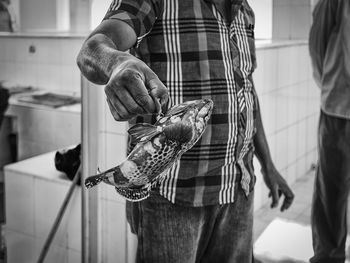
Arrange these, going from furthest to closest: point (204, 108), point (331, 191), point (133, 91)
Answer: point (331, 191) → point (204, 108) → point (133, 91)

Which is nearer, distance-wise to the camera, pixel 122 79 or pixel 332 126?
pixel 122 79

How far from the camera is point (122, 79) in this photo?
2.12 feet

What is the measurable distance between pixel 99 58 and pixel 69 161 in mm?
983

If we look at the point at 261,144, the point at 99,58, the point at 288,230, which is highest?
the point at 99,58

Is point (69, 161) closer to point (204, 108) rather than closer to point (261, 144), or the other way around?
point (261, 144)

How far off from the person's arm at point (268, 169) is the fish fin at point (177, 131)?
1.71 feet

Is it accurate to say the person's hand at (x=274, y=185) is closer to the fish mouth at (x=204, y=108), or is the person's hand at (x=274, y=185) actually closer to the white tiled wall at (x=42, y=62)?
the fish mouth at (x=204, y=108)

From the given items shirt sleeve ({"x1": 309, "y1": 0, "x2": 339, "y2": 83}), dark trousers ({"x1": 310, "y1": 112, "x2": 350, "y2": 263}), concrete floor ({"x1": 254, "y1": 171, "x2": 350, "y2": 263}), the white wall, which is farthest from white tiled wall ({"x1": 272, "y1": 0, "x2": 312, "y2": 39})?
concrete floor ({"x1": 254, "y1": 171, "x2": 350, "y2": 263})

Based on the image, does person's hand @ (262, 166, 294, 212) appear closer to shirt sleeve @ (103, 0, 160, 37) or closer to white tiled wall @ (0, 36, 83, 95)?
shirt sleeve @ (103, 0, 160, 37)

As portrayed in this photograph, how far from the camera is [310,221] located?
6.98ft

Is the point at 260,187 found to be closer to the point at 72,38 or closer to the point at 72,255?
the point at 72,255

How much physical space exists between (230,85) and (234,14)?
15 centimetres

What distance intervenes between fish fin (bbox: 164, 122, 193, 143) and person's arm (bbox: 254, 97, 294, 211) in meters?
0.52

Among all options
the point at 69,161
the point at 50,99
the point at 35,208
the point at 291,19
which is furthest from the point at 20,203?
the point at 291,19
